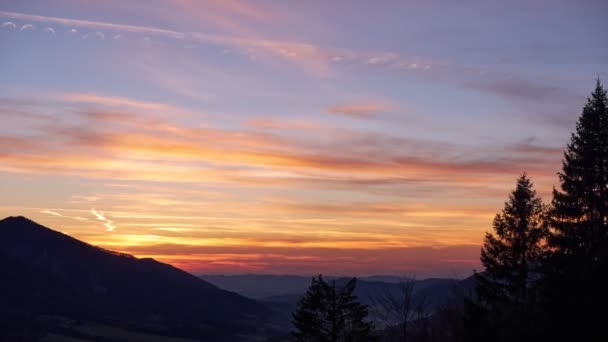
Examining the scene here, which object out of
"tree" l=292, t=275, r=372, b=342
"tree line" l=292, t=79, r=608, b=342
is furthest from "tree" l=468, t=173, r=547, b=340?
"tree" l=292, t=275, r=372, b=342

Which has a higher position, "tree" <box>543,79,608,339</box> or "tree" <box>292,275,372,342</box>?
"tree" <box>543,79,608,339</box>

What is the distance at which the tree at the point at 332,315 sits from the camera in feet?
230

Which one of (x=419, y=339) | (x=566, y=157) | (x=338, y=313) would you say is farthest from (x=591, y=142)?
(x=338, y=313)

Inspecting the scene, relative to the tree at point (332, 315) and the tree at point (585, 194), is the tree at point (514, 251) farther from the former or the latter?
the tree at point (332, 315)

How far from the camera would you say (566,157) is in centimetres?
4678

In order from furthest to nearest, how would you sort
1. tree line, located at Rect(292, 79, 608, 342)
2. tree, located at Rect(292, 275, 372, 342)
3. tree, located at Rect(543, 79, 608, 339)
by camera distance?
tree, located at Rect(292, 275, 372, 342) < tree, located at Rect(543, 79, 608, 339) < tree line, located at Rect(292, 79, 608, 342)

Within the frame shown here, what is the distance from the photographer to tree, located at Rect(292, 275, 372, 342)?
7012 centimetres

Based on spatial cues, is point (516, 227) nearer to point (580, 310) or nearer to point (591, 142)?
point (591, 142)

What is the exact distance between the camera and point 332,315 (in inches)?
2778

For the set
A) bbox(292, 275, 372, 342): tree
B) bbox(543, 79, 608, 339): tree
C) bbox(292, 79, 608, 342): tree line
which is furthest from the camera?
bbox(292, 275, 372, 342): tree

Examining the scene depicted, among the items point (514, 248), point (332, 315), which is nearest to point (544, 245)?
point (514, 248)

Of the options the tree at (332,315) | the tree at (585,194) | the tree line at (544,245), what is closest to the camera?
the tree line at (544,245)

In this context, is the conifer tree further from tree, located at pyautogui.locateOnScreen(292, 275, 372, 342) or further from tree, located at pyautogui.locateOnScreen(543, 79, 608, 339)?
tree, located at pyautogui.locateOnScreen(292, 275, 372, 342)

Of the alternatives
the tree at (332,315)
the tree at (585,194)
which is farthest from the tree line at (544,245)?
the tree at (332,315)
